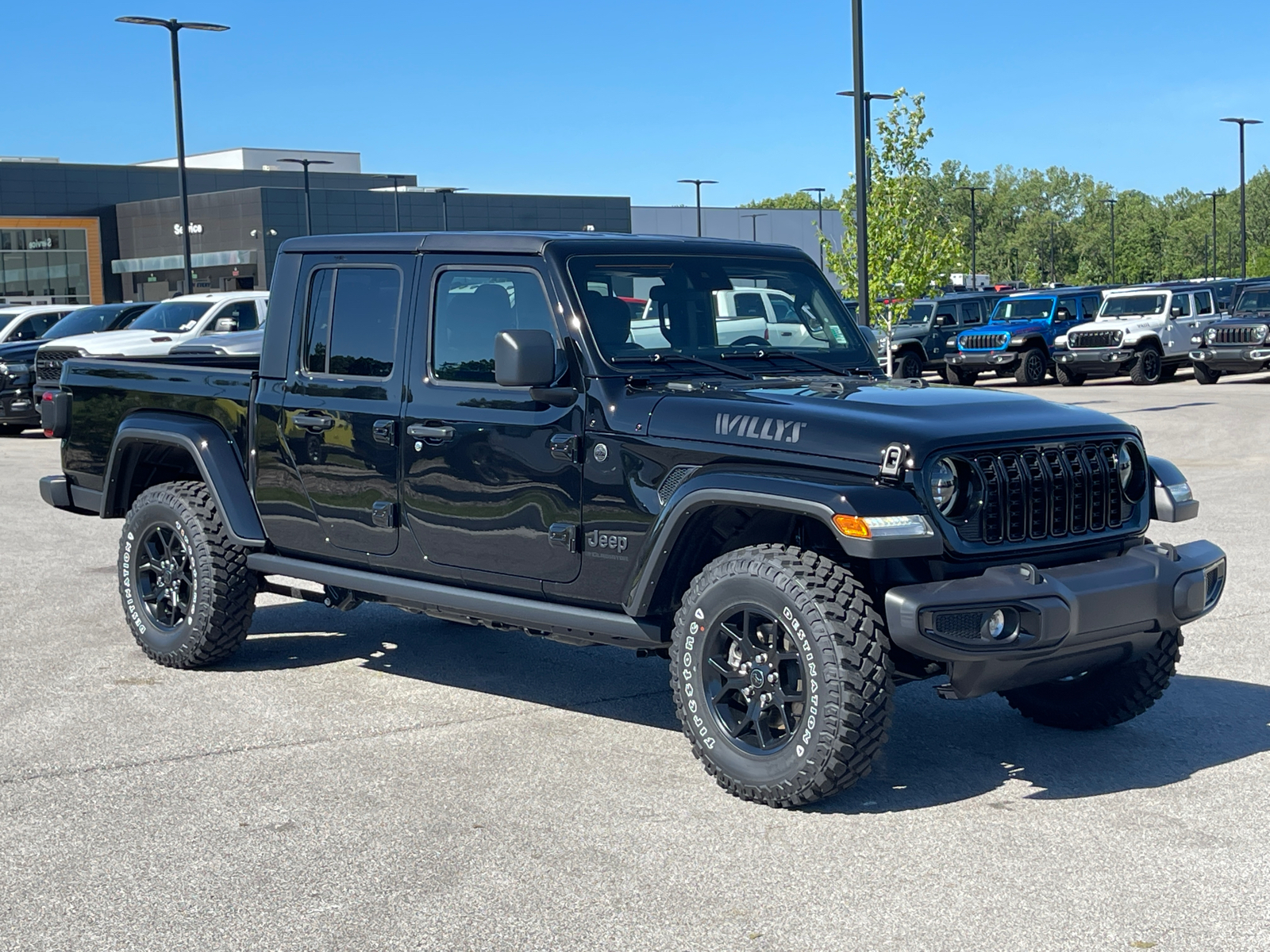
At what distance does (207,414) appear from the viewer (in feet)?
23.7

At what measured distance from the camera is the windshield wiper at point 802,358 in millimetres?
6121

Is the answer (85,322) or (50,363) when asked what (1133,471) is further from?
(85,322)

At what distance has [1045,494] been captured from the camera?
5168 mm

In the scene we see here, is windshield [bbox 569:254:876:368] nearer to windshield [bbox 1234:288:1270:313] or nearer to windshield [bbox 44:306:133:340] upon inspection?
windshield [bbox 44:306:133:340]

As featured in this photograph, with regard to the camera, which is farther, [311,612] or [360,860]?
[311,612]

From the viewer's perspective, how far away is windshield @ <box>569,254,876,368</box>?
5.91 metres

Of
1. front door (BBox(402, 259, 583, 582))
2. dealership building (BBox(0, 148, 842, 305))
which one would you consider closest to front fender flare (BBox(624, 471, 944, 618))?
front door (BBox(402, 259, 583, 582))

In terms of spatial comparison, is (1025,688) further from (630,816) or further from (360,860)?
(360,860)

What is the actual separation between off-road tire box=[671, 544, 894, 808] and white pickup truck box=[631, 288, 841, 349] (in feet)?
3.70

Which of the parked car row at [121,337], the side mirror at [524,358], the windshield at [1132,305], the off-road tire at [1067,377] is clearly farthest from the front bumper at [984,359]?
the side mirror at [524,358]

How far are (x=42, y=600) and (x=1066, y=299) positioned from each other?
27.7 m

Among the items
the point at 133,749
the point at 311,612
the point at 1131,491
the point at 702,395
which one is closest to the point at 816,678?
the point at 702,395

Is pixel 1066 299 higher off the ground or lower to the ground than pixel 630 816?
higher

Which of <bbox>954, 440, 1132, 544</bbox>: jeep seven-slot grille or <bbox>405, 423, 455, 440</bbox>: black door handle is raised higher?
<bbox>405, 423, 455, 440</bbox>: black door handle
